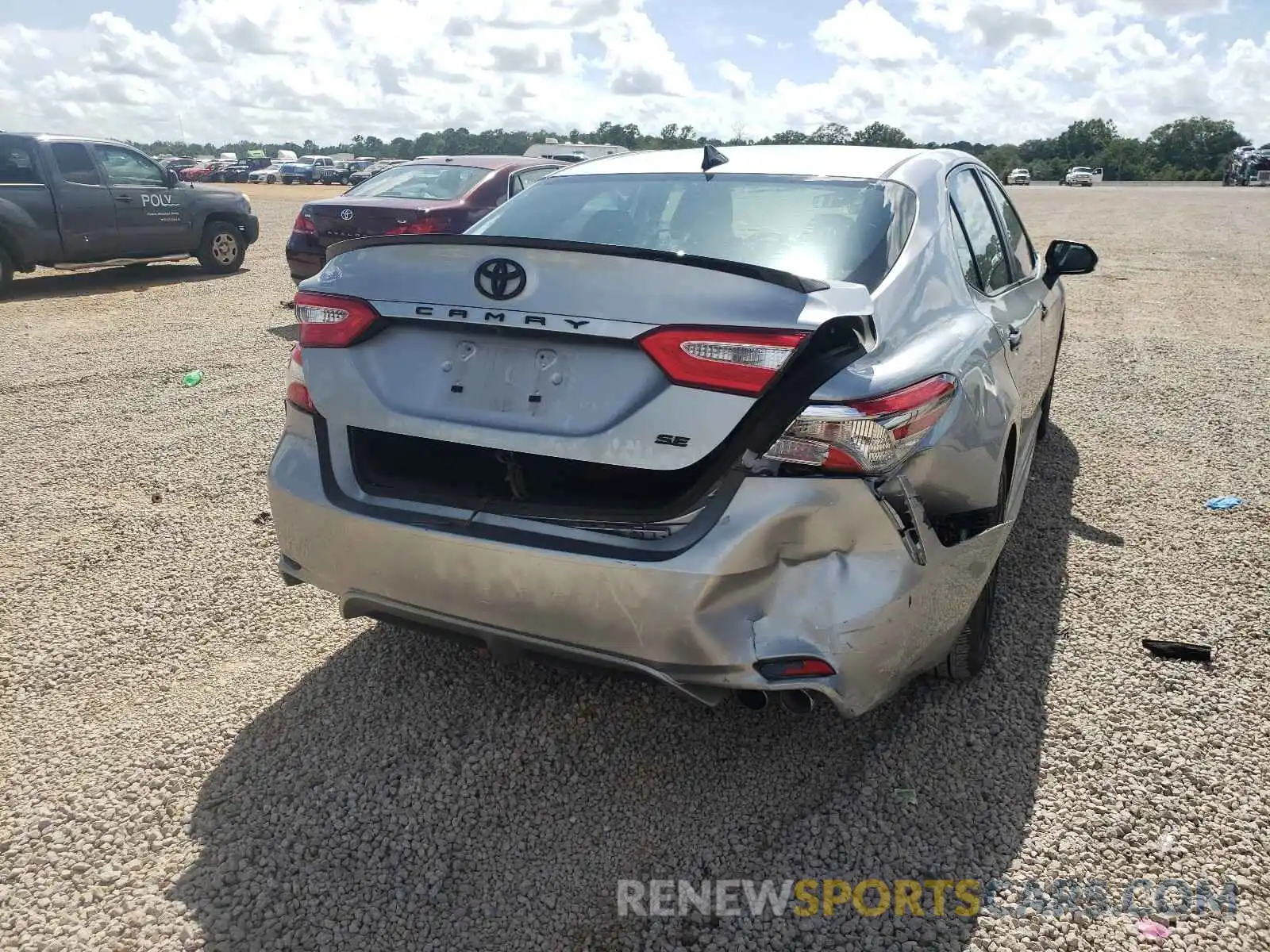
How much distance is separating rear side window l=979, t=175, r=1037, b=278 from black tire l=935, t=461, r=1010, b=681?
1.56 meters

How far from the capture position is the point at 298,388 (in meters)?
Answer: 2.77

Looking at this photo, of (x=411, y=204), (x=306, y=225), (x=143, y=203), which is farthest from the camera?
(x=143, y=203)

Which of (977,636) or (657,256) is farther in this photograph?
(977,636)

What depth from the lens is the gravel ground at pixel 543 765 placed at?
2.24 m

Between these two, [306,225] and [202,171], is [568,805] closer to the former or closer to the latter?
[306,225]

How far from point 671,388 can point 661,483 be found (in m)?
0.25

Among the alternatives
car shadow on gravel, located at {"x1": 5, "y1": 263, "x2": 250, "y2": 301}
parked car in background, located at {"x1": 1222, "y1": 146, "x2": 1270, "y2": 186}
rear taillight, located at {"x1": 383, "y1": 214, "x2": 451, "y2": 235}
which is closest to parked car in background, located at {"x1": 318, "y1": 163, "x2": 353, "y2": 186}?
car shadow on gravel, located at {"x1": 5, "y1": 263, "x2": 250, "y2": 301}

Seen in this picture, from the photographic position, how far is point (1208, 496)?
189 inches

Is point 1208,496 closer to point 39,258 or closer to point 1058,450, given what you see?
point 1058,450

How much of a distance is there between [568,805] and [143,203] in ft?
40.2

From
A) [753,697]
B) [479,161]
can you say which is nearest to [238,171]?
[479,161]

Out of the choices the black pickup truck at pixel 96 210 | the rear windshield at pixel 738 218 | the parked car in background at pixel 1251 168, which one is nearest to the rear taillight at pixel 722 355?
the rear windshield at pixel 738 218

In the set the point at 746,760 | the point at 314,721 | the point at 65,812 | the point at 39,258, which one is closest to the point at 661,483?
the point at 746,760

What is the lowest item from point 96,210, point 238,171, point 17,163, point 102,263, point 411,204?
point 238,171
